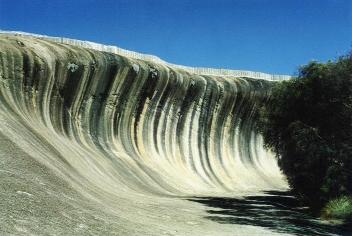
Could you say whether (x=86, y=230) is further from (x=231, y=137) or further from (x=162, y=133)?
(x=231, y=137)

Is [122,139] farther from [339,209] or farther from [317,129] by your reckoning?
[339,209]

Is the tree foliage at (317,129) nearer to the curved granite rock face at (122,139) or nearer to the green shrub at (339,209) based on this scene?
the green shrub at (339,209)

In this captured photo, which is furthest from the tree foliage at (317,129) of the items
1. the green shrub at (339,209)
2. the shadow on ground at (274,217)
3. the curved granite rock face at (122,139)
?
the curved granite rock face at (122,139)

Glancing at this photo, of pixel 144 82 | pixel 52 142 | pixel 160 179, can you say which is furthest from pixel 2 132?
pixel 144 82

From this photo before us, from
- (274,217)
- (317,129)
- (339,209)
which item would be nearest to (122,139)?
(317,129)

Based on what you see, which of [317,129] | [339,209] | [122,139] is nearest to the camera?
[339,209]
